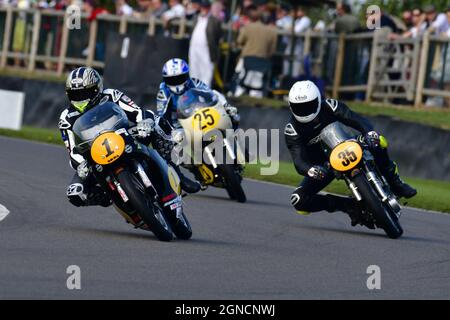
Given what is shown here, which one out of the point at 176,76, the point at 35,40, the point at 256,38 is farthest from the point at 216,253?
the point at 35,40

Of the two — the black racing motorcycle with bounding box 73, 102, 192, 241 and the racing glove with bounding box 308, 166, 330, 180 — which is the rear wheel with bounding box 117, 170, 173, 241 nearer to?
the black racing motorcycle with bounding box 73, 102, 192, 241

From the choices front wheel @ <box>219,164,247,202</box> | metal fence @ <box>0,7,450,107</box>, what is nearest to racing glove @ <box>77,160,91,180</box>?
front wheel @ <box>219,164,247,202</box>

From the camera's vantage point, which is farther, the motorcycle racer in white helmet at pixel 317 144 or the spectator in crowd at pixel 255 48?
the spectator in crowd at pixel 255 48

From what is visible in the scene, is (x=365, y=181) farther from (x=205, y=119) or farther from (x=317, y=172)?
(x=205, y=119)

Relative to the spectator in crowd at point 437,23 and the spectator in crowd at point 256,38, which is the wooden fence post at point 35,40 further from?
the spectator in crowd at point 437,23

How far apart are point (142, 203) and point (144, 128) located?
0.70 m

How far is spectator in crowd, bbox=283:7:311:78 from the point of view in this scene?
Answer: 966 inches

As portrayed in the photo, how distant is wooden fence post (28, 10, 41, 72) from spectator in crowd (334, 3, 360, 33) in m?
6.91

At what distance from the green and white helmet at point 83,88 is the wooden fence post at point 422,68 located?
1235cm

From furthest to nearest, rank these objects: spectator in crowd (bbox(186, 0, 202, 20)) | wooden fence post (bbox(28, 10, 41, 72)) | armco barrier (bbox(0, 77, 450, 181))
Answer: wooden fence post (bbox(28, 10, 41, 72)), spectator in crowd (bbox(186, 0, 202, 20)), armco barrier (bbox(0, 77, 450, 181))

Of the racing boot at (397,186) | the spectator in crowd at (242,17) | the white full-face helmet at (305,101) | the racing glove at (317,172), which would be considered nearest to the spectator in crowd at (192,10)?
the spectator in crowd at (242,17)

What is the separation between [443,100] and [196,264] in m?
14.4

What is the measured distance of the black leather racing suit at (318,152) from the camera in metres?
12.7
